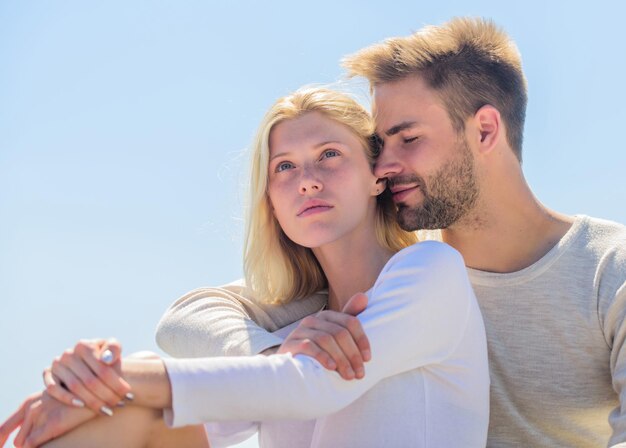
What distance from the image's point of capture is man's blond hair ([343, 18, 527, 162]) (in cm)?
425

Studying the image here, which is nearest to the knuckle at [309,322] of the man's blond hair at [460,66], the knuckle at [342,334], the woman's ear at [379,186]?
the knuckle at [342,334]

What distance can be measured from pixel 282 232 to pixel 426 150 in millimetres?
847

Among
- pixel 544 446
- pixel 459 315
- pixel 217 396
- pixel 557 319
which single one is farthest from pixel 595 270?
pixel 217 396

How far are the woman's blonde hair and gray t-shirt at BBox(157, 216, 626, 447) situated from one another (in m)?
0.09

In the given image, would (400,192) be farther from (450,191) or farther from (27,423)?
(27,423)

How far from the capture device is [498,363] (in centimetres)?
375

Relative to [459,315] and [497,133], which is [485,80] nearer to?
[497,133]

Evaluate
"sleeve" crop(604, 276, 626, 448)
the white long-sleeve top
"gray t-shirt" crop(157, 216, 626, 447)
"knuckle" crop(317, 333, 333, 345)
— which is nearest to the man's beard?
"gray t-shirt" crop(157, 216, 626, 447)

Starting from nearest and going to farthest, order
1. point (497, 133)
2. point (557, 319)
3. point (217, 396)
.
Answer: point (217, 396) < point (557, 319) < point (497, 133)

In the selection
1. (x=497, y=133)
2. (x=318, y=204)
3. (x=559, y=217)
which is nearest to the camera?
(x=318, y=204)

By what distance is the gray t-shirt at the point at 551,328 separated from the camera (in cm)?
352

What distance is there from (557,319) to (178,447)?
6.10ft

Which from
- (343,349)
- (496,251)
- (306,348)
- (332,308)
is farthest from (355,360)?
(496,251)

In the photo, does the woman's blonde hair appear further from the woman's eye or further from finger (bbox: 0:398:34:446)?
finger (bbox: 0:398:34:446)
